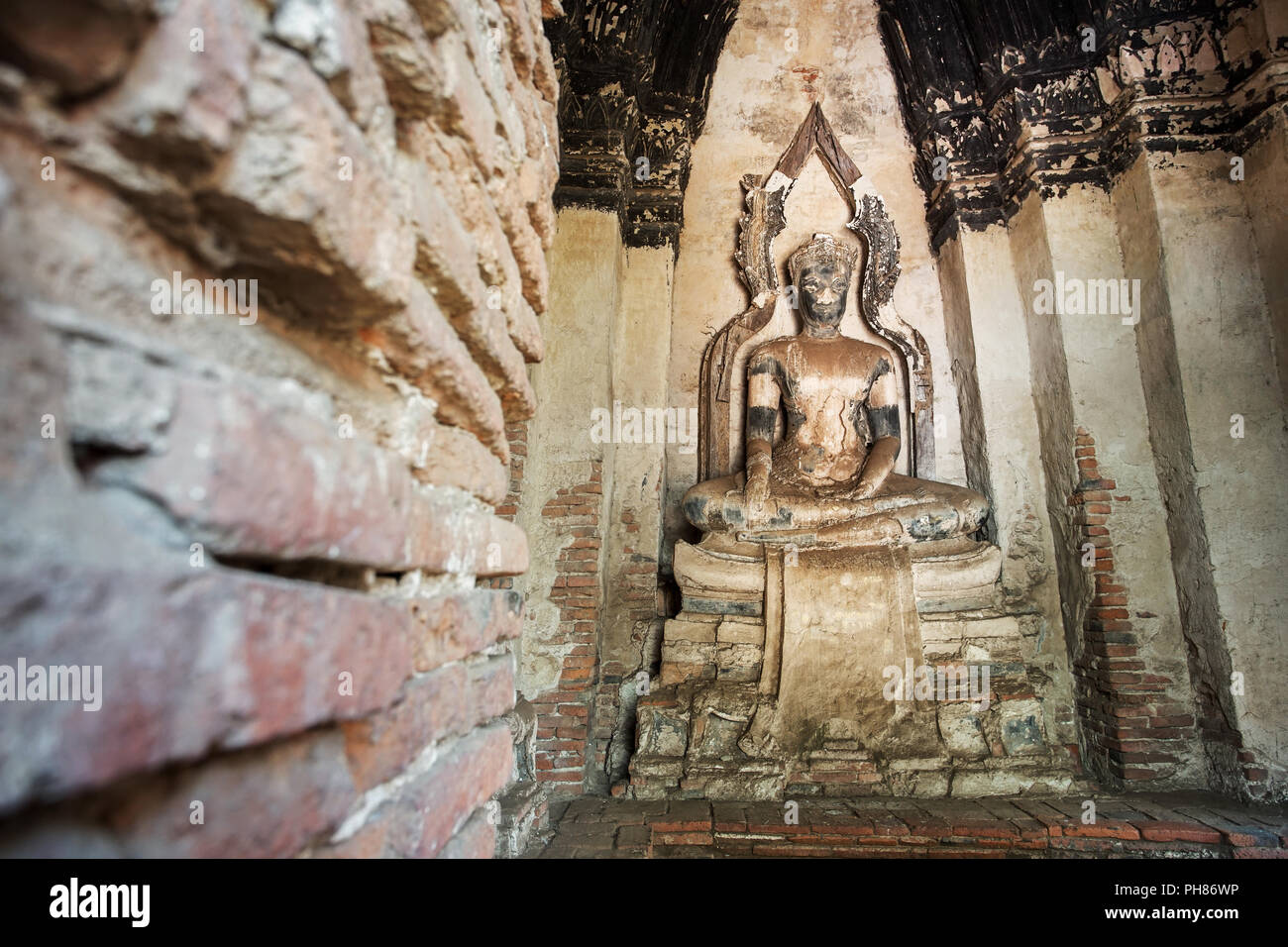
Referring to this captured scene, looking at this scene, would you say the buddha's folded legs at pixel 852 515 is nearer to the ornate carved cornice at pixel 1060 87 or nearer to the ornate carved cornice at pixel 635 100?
the ornate carved cornice at pixel 635 100

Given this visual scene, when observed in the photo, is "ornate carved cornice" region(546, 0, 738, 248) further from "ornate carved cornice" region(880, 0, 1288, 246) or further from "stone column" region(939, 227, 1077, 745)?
"stone column" region(939, 227, 1077, 745)

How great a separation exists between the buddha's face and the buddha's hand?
160 cm

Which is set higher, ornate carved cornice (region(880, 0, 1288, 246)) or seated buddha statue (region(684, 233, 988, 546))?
ornate carved cornice (region(880, 0, 1288, 246))

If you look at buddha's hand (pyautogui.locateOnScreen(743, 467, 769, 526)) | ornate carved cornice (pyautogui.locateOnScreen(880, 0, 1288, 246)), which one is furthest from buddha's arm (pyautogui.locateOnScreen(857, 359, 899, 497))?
ornate carved cornice (pyautogui.locateOnScreen(880, 0, 1288, 246))

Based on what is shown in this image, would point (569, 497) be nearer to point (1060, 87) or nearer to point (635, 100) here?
point (635, 100)

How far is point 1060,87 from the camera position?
4863mm

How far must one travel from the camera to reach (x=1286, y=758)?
3.51 m

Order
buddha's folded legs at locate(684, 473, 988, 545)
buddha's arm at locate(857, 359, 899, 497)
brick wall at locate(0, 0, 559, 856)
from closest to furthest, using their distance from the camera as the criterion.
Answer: brick wall at locate(0, 0, 559, 856) < buddha's folded legs at locate(684, 473, 988, 545) < buddha's arm at locate(857, 359, 899, 497)

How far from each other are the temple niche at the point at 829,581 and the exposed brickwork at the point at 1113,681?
0.32 metres

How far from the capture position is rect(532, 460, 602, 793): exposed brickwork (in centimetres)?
384

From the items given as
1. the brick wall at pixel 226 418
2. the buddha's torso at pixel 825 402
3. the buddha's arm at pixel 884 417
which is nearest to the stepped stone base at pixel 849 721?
the buddha's arm at pixel 884 417

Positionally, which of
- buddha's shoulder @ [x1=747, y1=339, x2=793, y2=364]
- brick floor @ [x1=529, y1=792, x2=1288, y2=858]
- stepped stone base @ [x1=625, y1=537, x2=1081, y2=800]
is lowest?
brick floor @ [x1=529, y1=792, x2=1288, y2=858]

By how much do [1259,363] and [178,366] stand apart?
200 inches
